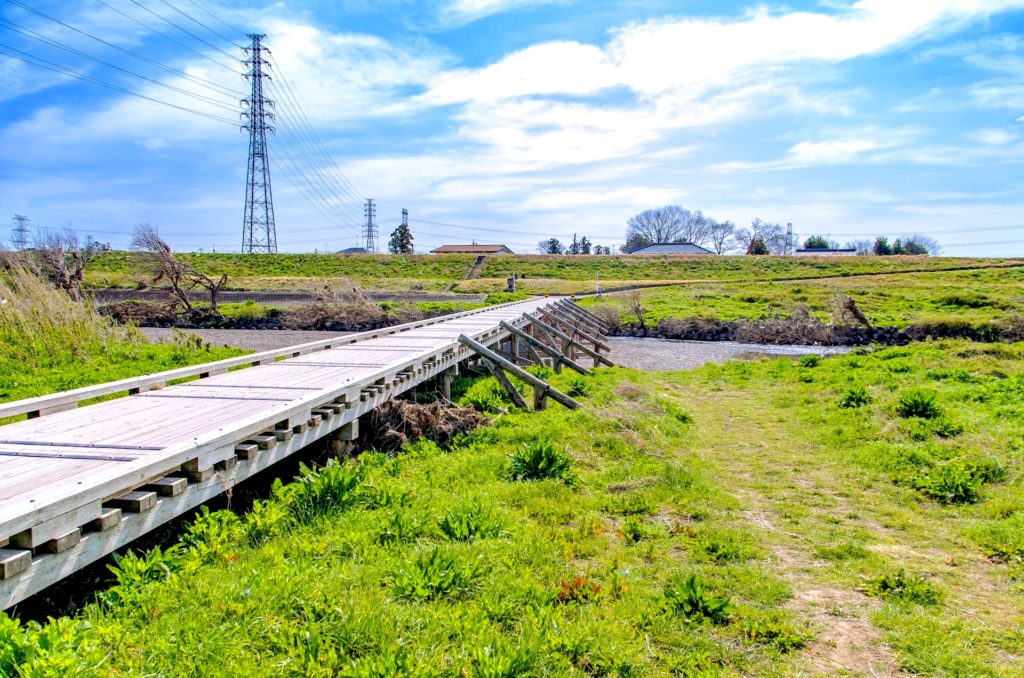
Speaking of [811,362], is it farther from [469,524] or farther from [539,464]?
[469,524]

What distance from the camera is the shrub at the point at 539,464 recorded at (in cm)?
624

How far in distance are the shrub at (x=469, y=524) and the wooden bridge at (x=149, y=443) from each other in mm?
1576

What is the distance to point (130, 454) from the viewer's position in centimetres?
418

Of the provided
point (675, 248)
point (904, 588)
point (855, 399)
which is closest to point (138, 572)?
point (904, 588)

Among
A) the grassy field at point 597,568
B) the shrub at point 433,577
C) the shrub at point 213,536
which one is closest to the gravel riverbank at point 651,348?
the grassy field at point 597,568

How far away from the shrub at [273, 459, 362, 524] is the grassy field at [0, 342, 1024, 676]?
2 centimetres

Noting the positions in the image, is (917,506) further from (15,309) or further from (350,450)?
(15,309)

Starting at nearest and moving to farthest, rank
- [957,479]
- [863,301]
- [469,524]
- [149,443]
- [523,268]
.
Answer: [149,443]
[469,524]
[957,479]
[863,301]
[523,268]

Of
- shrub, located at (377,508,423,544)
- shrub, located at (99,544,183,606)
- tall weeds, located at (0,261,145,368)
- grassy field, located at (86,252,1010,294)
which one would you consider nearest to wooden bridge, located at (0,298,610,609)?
shrub, located at (99,544,183,606)

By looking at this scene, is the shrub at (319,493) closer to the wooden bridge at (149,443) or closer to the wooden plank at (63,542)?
the wooden bridge at (149,443)

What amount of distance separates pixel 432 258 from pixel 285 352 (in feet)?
207

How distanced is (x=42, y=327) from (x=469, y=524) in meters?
12.2

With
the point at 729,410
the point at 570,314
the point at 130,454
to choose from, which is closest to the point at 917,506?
the point at 729,410

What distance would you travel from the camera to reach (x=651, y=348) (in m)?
23.1
